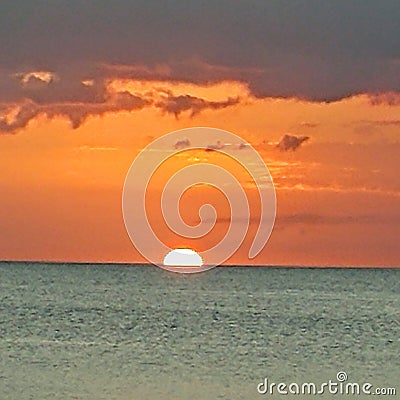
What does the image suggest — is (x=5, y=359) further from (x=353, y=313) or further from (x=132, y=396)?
(x=353, y=313)

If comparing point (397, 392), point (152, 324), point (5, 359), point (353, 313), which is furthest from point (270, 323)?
point (397, 392)

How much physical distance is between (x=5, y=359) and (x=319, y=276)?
30289mm

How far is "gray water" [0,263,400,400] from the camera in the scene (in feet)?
34.7

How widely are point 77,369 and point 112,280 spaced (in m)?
28.2

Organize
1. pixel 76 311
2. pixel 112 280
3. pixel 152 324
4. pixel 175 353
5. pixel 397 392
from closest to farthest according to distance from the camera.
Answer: pixel 397 392, pixel 175 353, pixel 152 324, pixel 76 311, pixel 112 280

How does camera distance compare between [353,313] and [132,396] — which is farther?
[353,313]

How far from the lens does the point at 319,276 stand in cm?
4194

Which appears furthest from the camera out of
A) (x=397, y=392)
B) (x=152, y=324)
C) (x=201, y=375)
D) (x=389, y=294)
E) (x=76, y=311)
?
(x=389, y=294)

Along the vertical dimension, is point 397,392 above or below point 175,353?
below

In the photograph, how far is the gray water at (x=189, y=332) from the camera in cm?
1057

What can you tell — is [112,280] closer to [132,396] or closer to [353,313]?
[353,313]

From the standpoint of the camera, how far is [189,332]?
19.2 metres

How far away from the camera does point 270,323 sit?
22.1 meters

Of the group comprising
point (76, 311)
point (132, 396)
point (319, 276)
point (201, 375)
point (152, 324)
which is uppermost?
point (319, 276)
